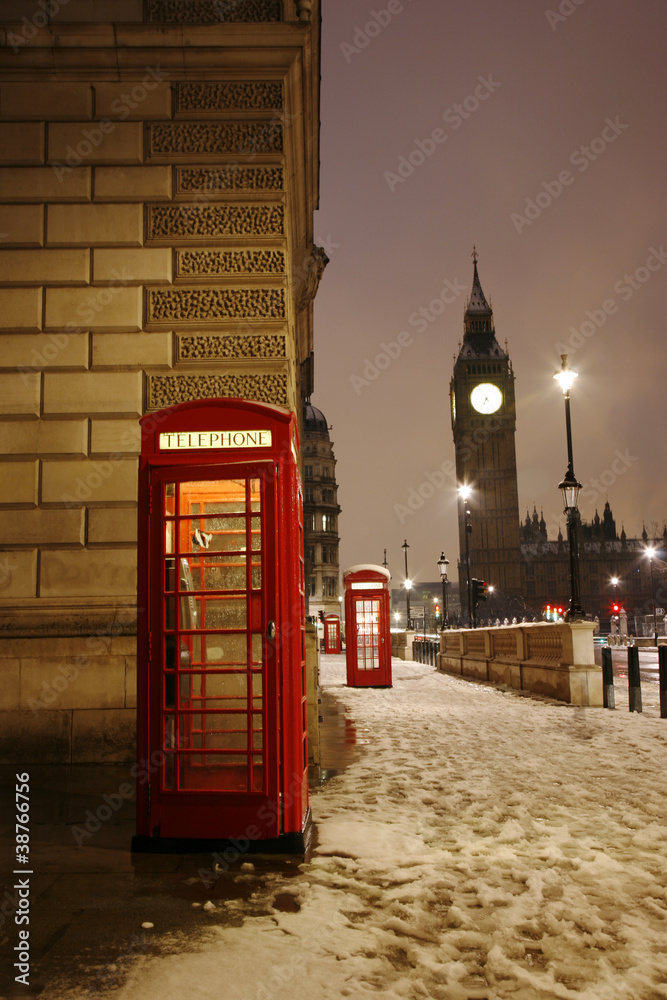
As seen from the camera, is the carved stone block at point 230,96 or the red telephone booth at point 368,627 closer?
the carved stone block at point 230,96

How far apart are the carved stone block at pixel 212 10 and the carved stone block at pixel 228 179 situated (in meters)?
1.51

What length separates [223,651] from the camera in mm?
4801

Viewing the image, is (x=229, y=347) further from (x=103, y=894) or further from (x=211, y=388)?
(x=103, y=894)

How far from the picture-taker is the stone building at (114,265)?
21.8 ft

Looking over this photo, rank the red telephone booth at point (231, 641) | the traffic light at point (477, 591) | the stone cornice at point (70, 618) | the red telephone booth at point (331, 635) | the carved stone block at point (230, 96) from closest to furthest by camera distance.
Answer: the red telephone booth at point (231, 641) < the stone cornice at point (70, 618) < the carved stone block at point (230, 96) < the traffic light at point (477, 591) < the red telephone booth at point (331, 635)

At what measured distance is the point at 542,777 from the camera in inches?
256

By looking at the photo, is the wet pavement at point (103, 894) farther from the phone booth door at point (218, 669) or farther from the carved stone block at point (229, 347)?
the carved stone block at point (229, 347)

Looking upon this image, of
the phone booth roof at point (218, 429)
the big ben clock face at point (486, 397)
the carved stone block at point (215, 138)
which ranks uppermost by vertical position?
the big ben clock face at point (486, 397)

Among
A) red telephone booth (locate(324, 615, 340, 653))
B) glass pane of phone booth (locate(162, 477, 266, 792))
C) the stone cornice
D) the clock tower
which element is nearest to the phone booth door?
glass pane of phone booth (locate(162, 477, 266, 792))

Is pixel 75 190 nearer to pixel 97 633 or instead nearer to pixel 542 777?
pixel 97 633

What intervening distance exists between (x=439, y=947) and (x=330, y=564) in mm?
80327

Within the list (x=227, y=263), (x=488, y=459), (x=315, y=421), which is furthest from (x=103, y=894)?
(x=488, y=459)

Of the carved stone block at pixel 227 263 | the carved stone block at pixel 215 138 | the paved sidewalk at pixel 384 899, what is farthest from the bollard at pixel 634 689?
the carved stone block at pixel 215 138

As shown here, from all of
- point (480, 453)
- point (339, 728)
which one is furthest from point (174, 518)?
point (480, 453)
